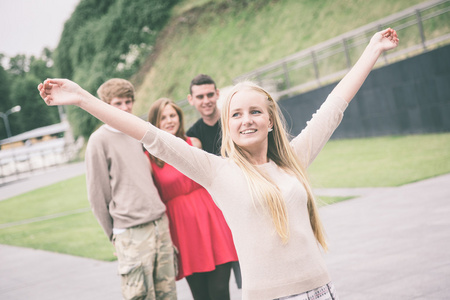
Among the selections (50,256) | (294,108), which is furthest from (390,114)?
(50,256)

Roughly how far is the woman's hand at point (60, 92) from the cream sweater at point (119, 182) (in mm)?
1559

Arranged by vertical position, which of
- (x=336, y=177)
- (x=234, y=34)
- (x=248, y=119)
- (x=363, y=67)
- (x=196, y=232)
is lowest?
(x=336, y=177)

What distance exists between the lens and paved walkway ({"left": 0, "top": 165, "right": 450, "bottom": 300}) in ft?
14.8

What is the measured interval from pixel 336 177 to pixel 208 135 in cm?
680

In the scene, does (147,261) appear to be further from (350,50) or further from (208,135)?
(350,50)

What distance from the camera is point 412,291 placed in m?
4.19

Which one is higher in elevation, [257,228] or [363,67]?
[363,67]

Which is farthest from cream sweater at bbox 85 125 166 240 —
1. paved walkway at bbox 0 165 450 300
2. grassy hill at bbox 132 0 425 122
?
grassy hill at bbox 132 0 425 122

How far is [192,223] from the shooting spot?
13.1 ft

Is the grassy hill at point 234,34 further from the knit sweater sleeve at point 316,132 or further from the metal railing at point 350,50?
the knit sweater sleeve at point 316,132

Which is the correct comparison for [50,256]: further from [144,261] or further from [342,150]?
[342,150]

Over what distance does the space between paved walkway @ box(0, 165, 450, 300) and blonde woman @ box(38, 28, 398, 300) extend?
7.35 feet

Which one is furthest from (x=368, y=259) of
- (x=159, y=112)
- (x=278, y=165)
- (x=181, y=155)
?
(x=181, y=155)

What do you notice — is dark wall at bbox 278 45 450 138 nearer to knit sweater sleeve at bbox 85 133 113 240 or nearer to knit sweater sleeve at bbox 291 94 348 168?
knit sweater sleeve at bbox 85 133 113 240
